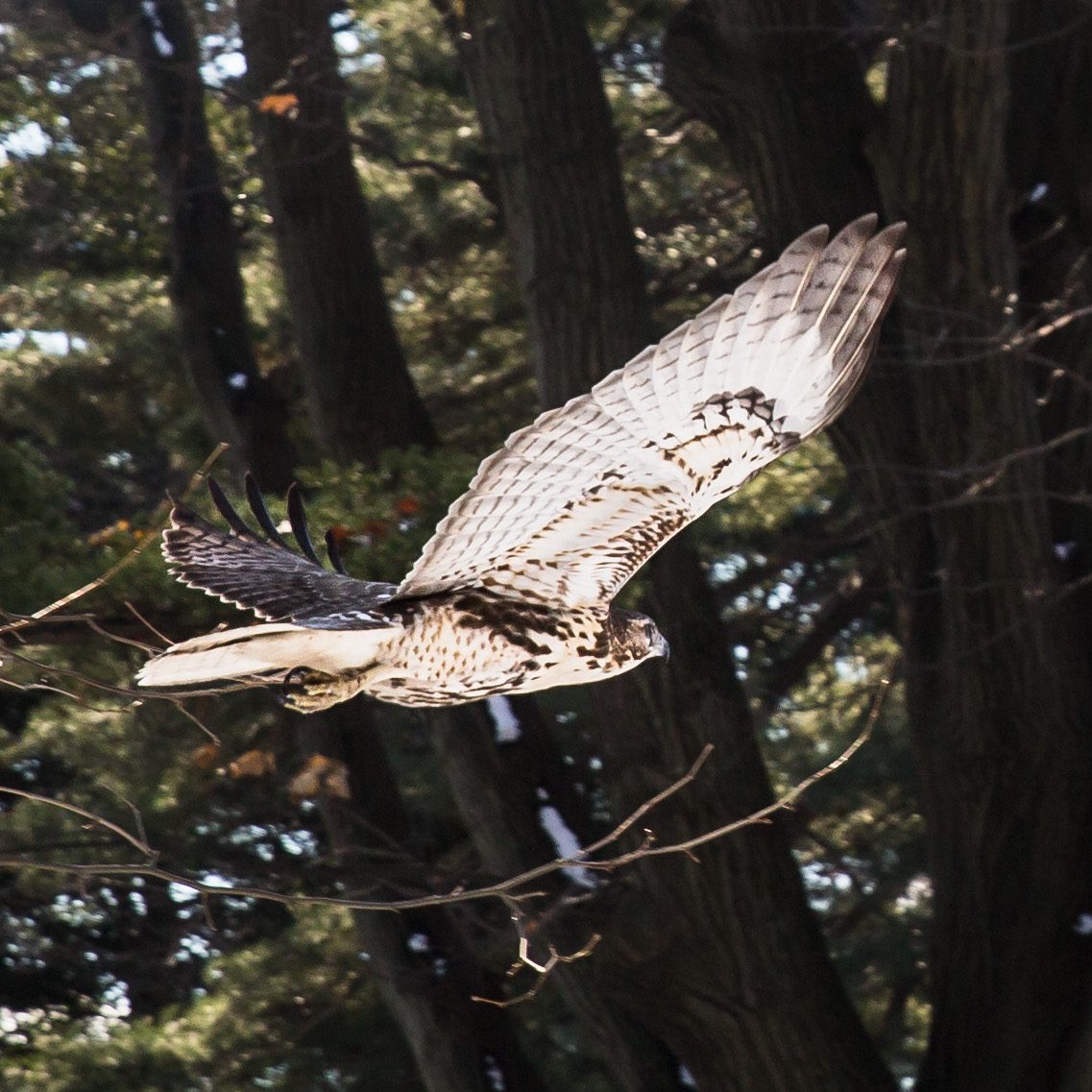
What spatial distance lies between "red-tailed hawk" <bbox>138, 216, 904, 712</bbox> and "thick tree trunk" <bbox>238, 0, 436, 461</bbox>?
4056mm

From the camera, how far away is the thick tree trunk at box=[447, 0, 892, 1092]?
6.47m

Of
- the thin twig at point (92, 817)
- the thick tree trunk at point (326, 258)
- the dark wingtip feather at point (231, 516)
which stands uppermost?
the thick tree trunk at point (326, 258)

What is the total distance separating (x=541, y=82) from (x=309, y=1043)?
17.1ft

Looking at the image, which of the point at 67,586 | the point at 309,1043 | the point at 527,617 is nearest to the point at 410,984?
the point at 309,1043

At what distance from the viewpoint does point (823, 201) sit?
6754mm

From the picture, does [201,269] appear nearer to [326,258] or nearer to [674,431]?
[326,258]

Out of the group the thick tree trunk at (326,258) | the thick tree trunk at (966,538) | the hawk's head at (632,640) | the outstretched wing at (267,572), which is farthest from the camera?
the thick tree trunk at (326,258)

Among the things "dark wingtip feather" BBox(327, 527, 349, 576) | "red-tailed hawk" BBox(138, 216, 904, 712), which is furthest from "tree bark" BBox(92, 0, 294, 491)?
"red-tailed hawk" BBox(138, 216, 904, 712)

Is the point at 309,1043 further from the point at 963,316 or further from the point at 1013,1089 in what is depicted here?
the point at 963,316

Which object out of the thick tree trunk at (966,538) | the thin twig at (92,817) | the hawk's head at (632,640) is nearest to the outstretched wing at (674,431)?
the hawk's head at (632,640)

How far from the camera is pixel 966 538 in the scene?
6535 mm

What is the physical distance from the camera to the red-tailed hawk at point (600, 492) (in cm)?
301

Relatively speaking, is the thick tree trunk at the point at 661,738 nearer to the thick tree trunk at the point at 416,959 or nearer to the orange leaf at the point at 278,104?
the orange leaf at the point at 278,104

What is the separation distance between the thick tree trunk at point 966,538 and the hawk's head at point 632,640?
278cm
